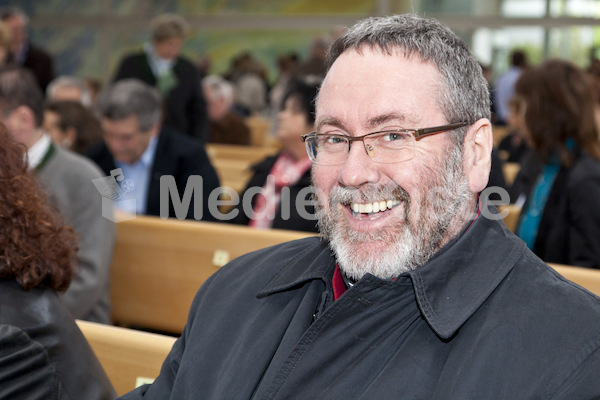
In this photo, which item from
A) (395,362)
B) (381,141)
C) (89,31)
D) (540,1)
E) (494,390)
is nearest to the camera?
(494,390)

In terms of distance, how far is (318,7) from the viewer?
43.8 feet

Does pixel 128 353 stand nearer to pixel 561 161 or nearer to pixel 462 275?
pixel 462 275

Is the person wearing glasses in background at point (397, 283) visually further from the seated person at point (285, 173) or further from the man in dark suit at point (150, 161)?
the man in dark suit at point (150, 161)

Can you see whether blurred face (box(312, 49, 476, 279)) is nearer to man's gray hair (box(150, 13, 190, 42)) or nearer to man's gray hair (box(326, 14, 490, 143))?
man's gray hair (box(326, 14, 490, 143))

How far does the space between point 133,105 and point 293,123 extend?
3.09 feet

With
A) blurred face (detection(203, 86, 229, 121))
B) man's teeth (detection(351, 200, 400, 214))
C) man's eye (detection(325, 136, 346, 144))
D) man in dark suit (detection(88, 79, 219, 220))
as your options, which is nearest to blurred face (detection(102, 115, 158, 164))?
man in dark suit (detection(88, 79, 219, 220))

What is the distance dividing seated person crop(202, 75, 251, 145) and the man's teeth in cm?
617

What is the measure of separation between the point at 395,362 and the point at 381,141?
429mm

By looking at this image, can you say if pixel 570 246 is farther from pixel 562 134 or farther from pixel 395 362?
pixel 395 362

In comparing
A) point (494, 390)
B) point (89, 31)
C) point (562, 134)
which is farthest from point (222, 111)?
point (89, 31)

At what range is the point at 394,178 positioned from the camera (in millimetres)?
1384

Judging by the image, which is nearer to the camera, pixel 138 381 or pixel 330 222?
pixel 330 222

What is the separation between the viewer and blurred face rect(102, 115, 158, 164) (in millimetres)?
3883

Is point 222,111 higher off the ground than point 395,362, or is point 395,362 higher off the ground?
point 395,362
